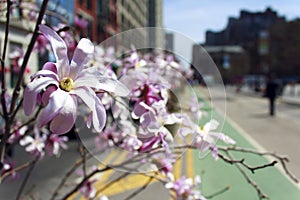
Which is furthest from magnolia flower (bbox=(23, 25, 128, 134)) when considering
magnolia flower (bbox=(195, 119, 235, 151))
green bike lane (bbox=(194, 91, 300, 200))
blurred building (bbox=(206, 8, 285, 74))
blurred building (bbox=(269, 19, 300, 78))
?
blurred building (bbox=(269, 19, 300, 78))

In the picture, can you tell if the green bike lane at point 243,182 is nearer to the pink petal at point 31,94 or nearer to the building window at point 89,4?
the pink petal at point 31,94

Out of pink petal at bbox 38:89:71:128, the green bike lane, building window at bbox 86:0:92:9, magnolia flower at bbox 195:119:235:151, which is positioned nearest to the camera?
pink petal at bbox 38:89:71:128

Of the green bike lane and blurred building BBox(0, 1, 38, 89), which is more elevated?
blurred building BBox(0, 1, 38, 89)

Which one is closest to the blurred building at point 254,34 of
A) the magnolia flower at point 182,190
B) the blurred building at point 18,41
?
the blurred building at point 18,41

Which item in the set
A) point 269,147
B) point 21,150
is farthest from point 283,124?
point 21,150

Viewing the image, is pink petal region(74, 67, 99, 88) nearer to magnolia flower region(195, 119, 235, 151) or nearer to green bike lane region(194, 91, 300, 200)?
magnolia flower region(195, 119, 235, 151)

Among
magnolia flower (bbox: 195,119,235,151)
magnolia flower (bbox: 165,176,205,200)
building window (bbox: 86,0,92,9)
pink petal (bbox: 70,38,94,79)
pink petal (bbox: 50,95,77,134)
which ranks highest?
building window (bbox: 86,0,92,9)

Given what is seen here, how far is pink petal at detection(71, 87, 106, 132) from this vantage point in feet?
2.43

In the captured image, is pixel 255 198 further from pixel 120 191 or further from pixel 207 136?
pixel 207 136

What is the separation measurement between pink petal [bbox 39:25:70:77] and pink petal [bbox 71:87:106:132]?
0.06 metres

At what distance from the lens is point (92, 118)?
0.76 meters

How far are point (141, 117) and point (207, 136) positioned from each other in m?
0.28

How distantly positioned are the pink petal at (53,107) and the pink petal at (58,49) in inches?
3.8

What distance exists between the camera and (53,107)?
68 centimetres
